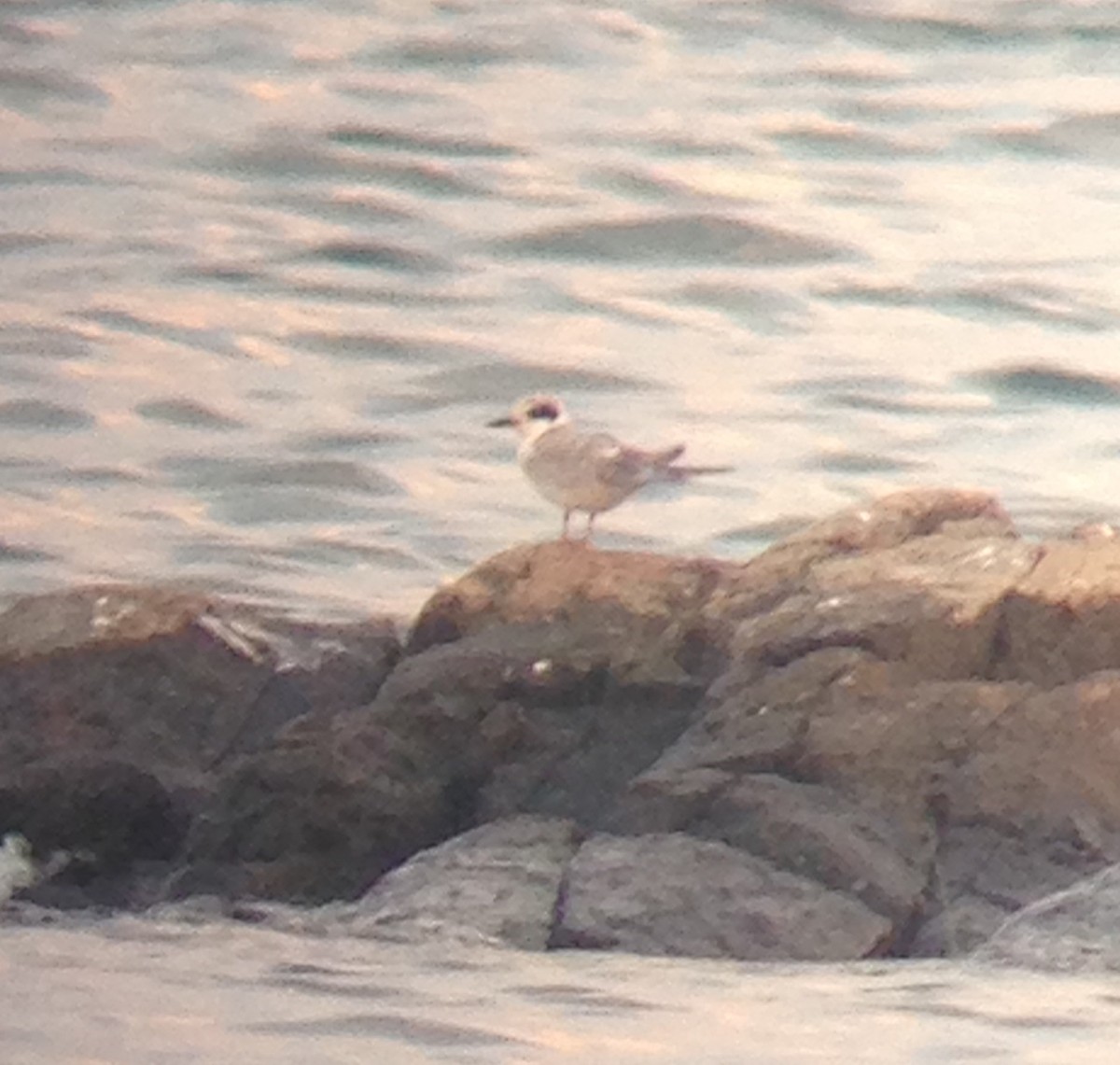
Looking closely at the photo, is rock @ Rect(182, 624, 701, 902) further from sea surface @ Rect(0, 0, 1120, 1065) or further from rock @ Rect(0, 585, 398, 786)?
sea surface @ Rect(0, 0, 1120, 1065)

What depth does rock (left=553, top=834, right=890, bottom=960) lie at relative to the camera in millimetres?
6711

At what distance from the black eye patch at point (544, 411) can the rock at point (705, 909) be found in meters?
2.69

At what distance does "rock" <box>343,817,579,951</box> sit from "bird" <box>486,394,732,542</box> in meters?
1.79

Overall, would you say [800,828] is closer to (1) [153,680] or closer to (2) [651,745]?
(2) [651,745]

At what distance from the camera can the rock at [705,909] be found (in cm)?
671

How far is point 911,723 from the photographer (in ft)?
23.8

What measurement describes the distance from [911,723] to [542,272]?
4144mm

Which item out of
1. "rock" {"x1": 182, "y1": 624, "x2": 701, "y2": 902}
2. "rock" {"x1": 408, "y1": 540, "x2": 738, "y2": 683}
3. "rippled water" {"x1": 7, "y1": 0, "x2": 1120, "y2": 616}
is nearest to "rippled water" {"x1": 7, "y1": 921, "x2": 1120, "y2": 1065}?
"rock" {"x1": 182, "y1": 624, "x2": 701, "y2": 902}

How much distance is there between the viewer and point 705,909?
22.3 ft

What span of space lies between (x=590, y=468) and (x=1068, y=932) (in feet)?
8.74

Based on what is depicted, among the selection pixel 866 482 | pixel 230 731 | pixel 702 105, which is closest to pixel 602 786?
pixel 230 731

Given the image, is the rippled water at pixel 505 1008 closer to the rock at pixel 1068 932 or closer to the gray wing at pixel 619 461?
the rock at pixel 1068 932

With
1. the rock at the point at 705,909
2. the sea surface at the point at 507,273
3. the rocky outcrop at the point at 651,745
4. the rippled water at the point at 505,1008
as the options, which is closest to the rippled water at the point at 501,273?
the sea surface at the point at 507,273

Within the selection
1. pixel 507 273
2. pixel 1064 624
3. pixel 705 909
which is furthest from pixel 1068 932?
pixel 507 273
